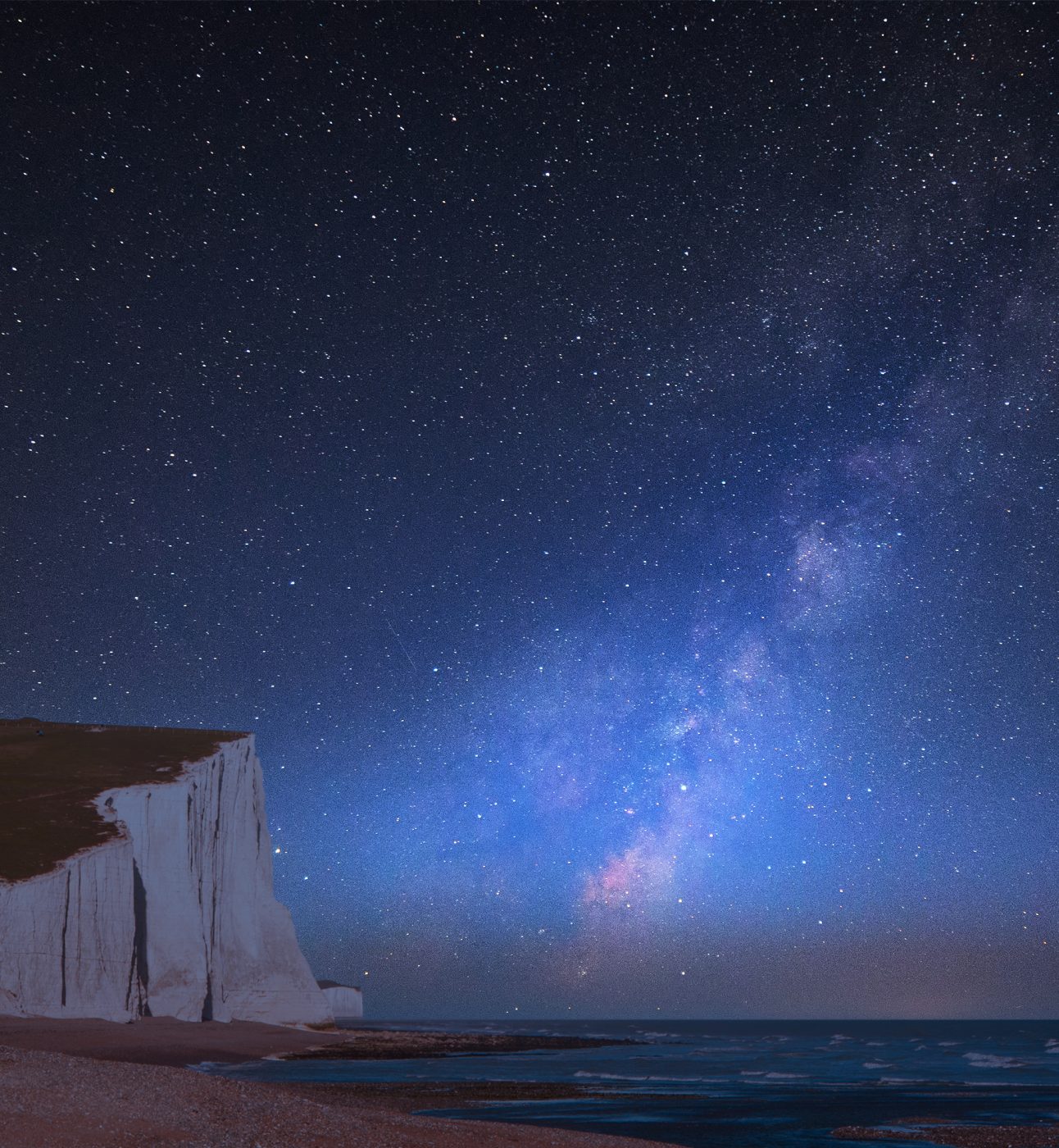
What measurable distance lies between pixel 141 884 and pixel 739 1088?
30955mm

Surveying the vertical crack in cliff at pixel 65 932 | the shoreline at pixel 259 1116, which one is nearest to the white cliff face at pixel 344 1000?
the vertical crack in cliff at pixel 65 932

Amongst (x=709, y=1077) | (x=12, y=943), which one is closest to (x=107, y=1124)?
(x=12, y=943)

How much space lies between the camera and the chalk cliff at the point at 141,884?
147 feet

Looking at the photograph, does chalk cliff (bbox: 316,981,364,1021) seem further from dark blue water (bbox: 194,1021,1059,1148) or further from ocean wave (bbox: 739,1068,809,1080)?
ocean wave (bbox: 739,1068,809,1080)

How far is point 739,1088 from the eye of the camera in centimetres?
4009

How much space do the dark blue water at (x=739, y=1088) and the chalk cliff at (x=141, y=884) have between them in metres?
12.0

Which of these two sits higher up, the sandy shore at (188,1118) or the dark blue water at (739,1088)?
the sandy shore at (188,1118)

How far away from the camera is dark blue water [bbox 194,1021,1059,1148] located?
26203mm

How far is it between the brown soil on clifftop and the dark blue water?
15.9m

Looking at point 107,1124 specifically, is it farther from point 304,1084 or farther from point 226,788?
point 226,788

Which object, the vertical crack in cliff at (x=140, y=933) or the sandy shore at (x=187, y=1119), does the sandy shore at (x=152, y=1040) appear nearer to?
the vertical crack in cliff at (x=140, y=933)

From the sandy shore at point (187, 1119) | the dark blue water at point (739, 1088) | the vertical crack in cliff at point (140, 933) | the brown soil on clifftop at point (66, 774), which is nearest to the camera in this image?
the sandy shore at point (187, 1119)

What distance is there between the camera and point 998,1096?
3828 centimetres

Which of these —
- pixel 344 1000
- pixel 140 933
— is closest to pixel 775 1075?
pixel 140 933
